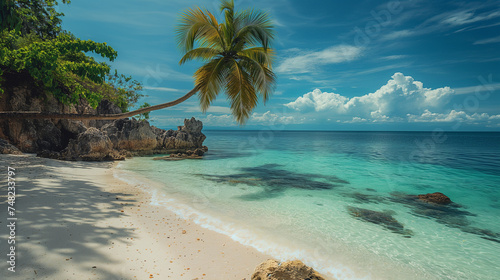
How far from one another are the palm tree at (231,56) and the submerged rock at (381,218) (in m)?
5.64

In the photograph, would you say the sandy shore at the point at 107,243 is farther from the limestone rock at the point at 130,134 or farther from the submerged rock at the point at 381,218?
the limestone rock at the point at 130,134

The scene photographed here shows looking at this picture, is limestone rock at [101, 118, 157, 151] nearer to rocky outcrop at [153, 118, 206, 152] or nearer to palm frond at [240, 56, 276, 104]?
rocky outcrop at [153, 118, 206, 152]

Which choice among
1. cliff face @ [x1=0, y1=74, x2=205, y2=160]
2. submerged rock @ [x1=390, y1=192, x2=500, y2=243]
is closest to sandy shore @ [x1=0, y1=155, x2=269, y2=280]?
submerged rock @ [x1=390, y1=192, x2=500, y2=243]

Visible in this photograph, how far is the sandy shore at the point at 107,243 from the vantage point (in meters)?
3.05

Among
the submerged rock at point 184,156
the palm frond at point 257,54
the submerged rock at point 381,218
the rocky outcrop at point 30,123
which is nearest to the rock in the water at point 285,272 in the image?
the submerged rock at point 381,218

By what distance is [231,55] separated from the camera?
33.0 feet

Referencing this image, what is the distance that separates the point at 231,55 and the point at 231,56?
0.06 metres

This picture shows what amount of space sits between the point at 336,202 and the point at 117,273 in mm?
7360

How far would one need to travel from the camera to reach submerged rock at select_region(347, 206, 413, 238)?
6.01 m

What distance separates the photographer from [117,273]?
307 centimetres

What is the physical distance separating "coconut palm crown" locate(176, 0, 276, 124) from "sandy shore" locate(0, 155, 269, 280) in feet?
18.1

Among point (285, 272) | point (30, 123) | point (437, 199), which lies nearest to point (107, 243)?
point (285, 272)

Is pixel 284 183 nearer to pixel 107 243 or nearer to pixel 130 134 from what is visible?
pixel 107 243

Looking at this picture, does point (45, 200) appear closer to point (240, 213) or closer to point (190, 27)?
point (240, 213)
